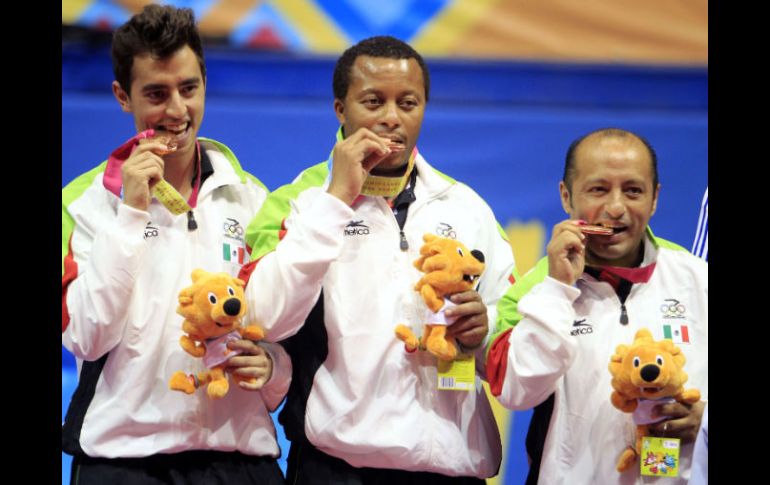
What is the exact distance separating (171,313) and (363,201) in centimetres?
65

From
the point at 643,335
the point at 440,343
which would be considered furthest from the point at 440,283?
the point at 643,335

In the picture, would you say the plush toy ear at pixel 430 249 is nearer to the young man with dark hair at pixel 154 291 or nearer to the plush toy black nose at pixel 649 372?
the young man with dark hair at pixel 154 291

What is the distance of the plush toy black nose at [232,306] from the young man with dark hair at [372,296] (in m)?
0.11

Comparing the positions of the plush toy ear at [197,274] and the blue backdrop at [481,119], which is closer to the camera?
the plush toy ear at [197,274]

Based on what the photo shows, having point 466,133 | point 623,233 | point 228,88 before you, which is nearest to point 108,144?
point 228,88

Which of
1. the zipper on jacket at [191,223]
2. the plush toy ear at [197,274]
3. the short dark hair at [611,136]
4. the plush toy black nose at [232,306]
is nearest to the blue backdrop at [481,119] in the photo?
the short dark hair at [611,136]

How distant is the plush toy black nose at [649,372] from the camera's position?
8.98ft

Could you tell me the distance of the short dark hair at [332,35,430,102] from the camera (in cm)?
313

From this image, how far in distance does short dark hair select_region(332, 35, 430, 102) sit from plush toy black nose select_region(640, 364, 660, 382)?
3.46ft

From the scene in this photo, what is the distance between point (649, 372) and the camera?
2734 mm

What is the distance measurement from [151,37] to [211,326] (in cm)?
92

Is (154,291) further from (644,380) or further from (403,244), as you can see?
(644,380)

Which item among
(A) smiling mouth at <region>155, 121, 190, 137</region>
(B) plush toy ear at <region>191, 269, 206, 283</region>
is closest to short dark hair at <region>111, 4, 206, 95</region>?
(A) smiling mouth at <region>155, 121, 190, 137</region>

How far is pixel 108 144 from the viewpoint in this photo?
452 cm
